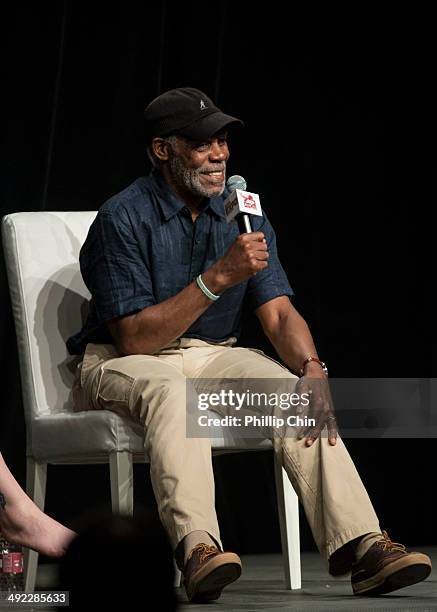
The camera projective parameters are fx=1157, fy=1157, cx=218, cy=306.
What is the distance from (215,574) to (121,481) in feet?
1.26

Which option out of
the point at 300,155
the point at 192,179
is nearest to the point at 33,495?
the point at 192,179

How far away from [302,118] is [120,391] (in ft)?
5.58

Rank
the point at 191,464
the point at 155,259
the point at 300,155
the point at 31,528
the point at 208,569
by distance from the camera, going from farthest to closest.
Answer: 1. the point at 300,155
2. the point at 155,259
3. the point at 191,464
4. the point at 208,569
5. the point at 31,528

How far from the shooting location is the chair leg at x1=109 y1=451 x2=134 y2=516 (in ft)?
7.31

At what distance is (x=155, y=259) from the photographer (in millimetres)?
2414

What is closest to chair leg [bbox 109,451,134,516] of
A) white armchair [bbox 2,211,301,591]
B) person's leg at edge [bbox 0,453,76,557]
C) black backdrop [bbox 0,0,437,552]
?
white armchair [bbox 2,211,301,591]

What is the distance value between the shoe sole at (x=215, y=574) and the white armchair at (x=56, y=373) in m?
0.37

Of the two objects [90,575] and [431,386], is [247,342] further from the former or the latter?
[90,575]

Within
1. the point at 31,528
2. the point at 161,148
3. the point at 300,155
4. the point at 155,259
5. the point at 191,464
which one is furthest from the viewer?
the point at 300,155

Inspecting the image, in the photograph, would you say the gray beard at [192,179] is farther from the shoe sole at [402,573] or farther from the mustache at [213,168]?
the shoe sole at [402,573]

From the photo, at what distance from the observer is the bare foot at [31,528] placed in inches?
56.4

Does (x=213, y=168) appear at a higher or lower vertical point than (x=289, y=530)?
higher

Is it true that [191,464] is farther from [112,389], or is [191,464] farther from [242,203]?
[242,203]

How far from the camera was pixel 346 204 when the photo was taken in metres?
3.74
